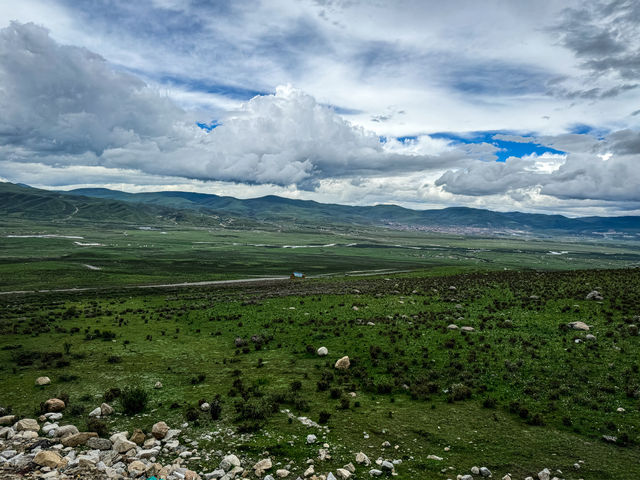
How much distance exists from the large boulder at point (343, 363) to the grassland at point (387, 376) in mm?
887

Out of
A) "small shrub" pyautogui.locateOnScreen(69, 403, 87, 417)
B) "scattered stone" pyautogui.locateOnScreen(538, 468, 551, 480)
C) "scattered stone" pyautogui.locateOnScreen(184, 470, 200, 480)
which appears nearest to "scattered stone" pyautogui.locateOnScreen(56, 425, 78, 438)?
"small shrub" pyautogui.locateOnScreen(69, 403, 87, 417)

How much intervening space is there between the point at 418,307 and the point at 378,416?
85.1 feet

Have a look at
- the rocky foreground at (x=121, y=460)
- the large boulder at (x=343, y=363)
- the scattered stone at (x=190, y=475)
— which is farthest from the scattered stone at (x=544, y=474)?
the large boulder at (x=343, y=363)

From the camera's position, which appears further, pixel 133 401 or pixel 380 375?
pixel 380 375

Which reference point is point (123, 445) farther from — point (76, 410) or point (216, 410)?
point (76, 410)

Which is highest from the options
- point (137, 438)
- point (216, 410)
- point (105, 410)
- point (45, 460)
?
point (45, 460)

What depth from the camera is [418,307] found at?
42.6m

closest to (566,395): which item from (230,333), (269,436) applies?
(269,436)

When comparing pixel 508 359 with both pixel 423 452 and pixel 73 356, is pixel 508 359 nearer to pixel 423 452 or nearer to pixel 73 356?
pixel 423 452

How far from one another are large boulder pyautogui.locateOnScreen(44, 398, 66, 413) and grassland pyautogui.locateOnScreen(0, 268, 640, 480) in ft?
1.77

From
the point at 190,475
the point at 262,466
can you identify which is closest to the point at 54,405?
the point at 190,475

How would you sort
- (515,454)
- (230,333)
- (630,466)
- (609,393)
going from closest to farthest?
1. (630,466)
2. (515,454)
3. (609,393)
4. (230,333)

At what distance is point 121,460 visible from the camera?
13711 millimetres

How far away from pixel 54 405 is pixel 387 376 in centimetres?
1959
